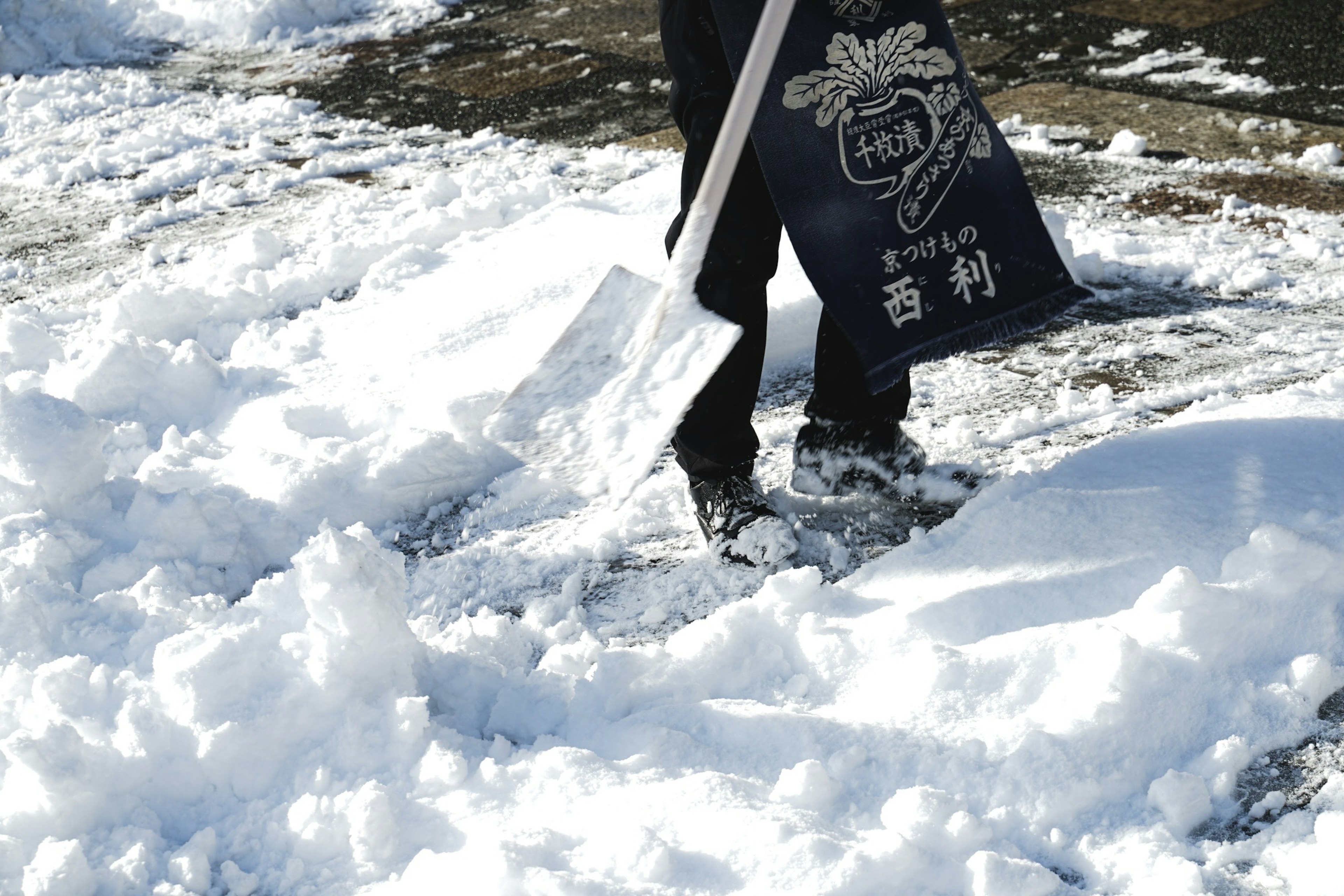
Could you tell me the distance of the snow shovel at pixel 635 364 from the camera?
1.63m

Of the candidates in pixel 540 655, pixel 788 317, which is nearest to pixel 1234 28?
pixel 788 317

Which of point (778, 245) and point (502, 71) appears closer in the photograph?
point (778, 245)

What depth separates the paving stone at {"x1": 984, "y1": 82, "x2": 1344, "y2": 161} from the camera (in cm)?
350

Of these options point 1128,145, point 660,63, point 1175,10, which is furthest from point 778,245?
point 1175,10

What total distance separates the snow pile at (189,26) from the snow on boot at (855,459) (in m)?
5.69

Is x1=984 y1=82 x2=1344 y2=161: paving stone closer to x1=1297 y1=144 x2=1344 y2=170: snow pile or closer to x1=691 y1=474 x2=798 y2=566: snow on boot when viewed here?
x1=1297 y1=144 x2=1344 y2=170: snow pile

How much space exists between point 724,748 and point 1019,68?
387 centimetres

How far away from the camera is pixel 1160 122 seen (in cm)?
380

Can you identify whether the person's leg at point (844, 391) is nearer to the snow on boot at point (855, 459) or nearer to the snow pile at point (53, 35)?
the snow on boot at point (855, 459)

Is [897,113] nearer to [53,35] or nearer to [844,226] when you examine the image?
[844,226]

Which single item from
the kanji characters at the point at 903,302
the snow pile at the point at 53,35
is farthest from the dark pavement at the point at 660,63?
the kanji characters at the point at 903,302

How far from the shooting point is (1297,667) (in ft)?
4.78

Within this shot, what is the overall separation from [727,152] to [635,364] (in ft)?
1.14

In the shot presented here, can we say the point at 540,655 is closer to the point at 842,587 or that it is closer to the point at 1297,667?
the point at 842,587
